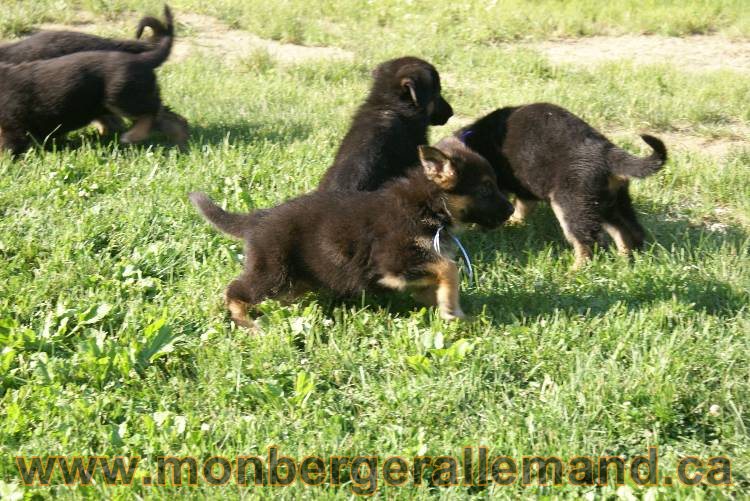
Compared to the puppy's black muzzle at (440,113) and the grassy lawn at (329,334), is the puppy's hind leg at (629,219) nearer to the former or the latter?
the grassy lawn at (329,334)

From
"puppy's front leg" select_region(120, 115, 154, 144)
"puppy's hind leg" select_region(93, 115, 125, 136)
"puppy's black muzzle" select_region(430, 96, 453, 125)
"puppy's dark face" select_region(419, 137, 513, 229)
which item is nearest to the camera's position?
"puppy's dark face" select_region(419, 137, 513, 229)

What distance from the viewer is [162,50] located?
23.2ft

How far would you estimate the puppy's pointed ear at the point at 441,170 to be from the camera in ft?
14.8

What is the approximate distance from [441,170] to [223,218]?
54.0 inches

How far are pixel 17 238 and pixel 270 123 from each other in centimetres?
287

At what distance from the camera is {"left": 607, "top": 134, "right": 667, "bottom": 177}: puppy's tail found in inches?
199

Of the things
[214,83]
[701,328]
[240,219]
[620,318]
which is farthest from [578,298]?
[214,83]

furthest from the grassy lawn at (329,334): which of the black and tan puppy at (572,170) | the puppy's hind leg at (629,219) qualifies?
the black and tan puppy at (572,170)

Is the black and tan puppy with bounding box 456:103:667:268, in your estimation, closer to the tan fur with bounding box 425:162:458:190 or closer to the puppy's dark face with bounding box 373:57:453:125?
the puppy's dark face with bounding box 373:57:453:125

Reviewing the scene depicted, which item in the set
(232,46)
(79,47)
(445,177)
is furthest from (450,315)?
(232,46)

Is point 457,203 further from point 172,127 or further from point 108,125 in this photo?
point 108,125

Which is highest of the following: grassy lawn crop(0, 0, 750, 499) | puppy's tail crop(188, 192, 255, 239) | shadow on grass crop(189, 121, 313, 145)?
puppy's tail crop(188, 192, 255, 239)

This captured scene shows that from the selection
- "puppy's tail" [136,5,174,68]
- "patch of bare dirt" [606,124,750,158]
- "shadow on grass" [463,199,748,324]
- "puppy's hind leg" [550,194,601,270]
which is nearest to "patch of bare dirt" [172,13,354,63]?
"puppy's tail" [136,5,174,68]

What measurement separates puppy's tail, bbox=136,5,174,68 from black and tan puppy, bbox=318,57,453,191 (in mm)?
1961
